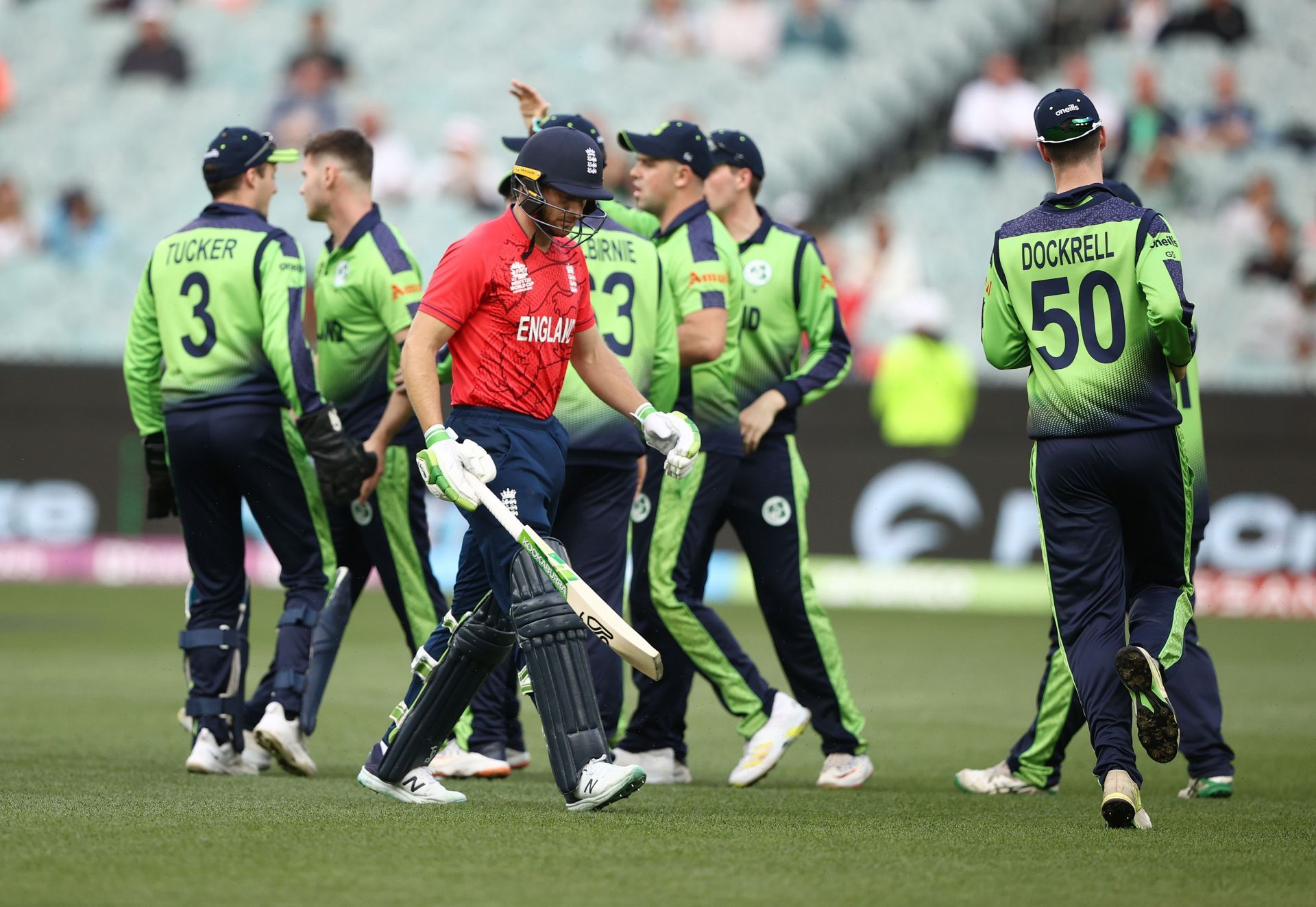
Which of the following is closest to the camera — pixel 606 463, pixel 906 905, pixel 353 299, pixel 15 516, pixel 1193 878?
pixel 906 905

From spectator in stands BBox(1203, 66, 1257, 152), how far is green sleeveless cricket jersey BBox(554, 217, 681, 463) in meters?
15.0

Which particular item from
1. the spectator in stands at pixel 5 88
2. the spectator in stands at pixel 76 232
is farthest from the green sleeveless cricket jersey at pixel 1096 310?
the spectator in stands at pixel 5 88

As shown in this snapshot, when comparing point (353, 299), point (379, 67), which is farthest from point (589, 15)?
point (353, 299)

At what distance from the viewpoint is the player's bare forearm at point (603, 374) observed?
6066 millimetres

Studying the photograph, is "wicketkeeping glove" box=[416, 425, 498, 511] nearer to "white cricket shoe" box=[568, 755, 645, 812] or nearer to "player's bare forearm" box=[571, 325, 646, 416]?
"player's bare forearm" box=[571, 325, 646, 416]

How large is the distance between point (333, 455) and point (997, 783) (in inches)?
117

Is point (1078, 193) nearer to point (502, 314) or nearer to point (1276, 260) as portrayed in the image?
point (502, 314)

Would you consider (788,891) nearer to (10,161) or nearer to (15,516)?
(15,516)

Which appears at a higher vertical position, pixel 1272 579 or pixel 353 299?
pixel 353 299

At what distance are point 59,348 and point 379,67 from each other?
5.53 meters

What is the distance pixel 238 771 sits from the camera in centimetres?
710

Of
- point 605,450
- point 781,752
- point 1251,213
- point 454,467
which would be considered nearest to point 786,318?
point 605,450

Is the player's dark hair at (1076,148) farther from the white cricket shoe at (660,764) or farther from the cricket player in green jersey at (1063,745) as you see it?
the white cricket shoe at (660,764)

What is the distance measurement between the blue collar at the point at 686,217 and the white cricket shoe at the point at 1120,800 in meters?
3.10
